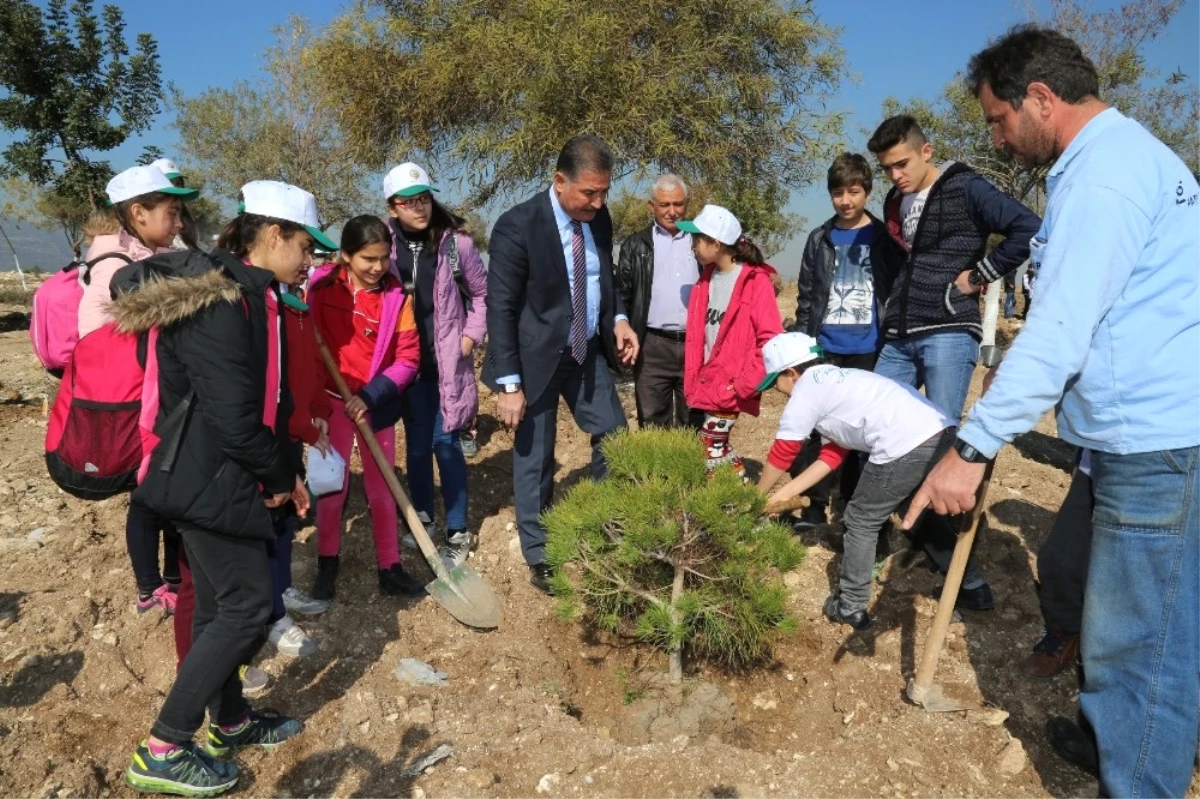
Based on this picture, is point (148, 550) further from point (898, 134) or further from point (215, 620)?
point (898, 134)

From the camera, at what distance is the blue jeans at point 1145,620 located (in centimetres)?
185

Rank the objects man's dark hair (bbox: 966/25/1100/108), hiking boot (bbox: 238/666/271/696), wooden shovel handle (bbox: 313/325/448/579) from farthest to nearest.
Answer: wooden shovel handle (bbox: 313/325/448/579) → hiking boot (bbox: 238/666/271/696) → man's dark hair (bbox: 966/25/1100/108)

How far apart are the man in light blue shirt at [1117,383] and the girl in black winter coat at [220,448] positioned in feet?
6.08

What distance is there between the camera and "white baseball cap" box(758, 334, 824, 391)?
10.1ft

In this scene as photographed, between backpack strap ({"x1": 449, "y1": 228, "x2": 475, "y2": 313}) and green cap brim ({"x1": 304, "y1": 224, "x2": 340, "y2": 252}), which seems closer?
green cap brim ({"x1": 304, "y1": 224, "x2": 340, "y2": 252})

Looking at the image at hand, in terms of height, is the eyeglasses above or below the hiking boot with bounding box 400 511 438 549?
above

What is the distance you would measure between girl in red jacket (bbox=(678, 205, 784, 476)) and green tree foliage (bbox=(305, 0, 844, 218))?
2.75m

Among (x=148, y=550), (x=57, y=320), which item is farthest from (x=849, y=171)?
(x=148, y=550)

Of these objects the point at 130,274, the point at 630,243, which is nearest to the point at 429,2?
the point at 630,243

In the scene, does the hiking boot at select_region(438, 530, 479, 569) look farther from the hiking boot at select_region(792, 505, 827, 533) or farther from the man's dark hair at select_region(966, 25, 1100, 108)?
the man's dark hair at select_region(966, 25, 1100, 108)

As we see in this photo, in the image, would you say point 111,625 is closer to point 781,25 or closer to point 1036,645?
point 1036,645

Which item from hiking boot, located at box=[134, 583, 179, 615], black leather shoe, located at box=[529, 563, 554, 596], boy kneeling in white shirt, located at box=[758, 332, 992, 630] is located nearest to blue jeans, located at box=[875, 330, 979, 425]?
boy kneeling in white shirt, located at box=[758, 332, 992, 630]

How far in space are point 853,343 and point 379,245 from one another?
235 cm

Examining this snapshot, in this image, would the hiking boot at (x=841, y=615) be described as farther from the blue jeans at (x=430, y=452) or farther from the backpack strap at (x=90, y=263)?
the backpack strap at (x=90, y=263)
